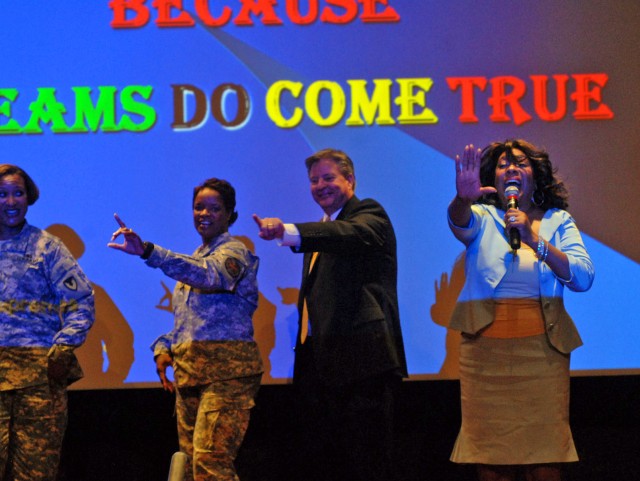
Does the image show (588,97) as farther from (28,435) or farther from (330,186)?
(28,435)

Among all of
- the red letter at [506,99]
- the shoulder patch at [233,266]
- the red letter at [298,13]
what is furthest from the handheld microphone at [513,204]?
the red letter at [298,13]

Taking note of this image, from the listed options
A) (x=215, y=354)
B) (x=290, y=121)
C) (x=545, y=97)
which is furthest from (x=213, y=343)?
(x=545, y=97)

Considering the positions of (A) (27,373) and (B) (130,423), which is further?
(B) (130,423)

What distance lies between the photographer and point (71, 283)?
359 cm

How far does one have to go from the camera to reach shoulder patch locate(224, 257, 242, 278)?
11.3 ft

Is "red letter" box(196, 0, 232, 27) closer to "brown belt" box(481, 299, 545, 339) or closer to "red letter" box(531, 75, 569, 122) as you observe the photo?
"red letter" box(531, 75, 569, 122)

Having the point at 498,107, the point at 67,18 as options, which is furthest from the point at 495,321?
the point at 67,18

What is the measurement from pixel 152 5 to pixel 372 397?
241 centimetres

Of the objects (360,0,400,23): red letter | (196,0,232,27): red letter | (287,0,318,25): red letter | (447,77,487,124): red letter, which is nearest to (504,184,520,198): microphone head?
(447,77,487,124): red letter

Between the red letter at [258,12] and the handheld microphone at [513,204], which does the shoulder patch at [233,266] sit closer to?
the handheld microphone at [513,204]

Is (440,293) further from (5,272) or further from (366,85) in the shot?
(5,272)

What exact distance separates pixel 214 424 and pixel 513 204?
4.51 ft

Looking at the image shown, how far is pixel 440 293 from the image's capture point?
4.39m

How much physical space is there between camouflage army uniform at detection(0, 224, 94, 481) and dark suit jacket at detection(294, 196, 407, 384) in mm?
970
